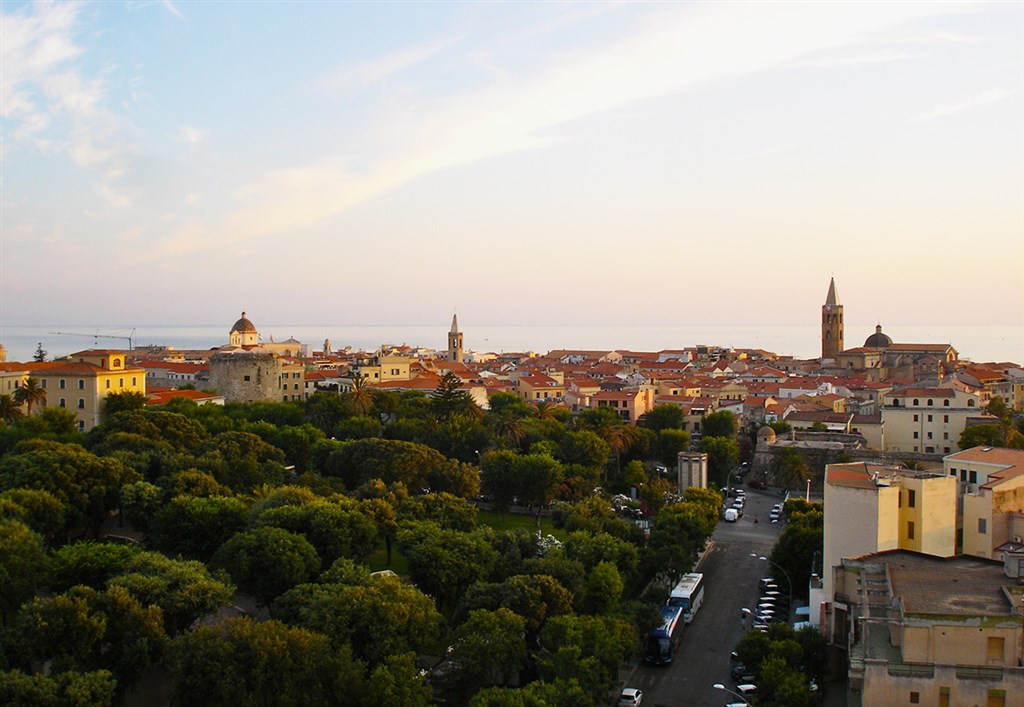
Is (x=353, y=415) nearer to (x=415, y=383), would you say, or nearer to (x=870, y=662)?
(x=415, y=383)

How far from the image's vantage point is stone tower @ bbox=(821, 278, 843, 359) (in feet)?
336

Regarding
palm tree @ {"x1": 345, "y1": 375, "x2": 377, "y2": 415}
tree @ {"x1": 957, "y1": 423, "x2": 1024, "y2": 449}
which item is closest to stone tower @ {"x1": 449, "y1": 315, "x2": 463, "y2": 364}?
palm tree @ {"x1": 345, "y1": 375, "x2": 377, "y2": 415}

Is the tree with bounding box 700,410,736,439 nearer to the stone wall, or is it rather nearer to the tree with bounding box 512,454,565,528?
the tree with bounding box 512,454,565,528

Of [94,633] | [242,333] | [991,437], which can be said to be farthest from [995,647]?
[242,333]

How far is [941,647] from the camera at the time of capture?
17.9 meters

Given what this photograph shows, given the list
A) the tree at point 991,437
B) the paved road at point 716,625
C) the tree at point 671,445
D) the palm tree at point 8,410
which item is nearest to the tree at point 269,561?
the paved road at point 716,625

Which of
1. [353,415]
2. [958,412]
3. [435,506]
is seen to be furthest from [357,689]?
[958,412]

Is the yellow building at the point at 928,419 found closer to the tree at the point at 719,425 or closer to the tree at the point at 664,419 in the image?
the tree at the point at 719,425

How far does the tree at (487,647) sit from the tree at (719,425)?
119ft

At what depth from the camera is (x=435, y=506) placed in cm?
3005

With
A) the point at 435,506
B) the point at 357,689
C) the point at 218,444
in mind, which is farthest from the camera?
the point at 218,444

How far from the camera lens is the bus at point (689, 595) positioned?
27734 mm

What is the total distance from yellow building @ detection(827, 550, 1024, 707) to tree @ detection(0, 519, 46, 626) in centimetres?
1833

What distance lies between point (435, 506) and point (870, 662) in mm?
15443
